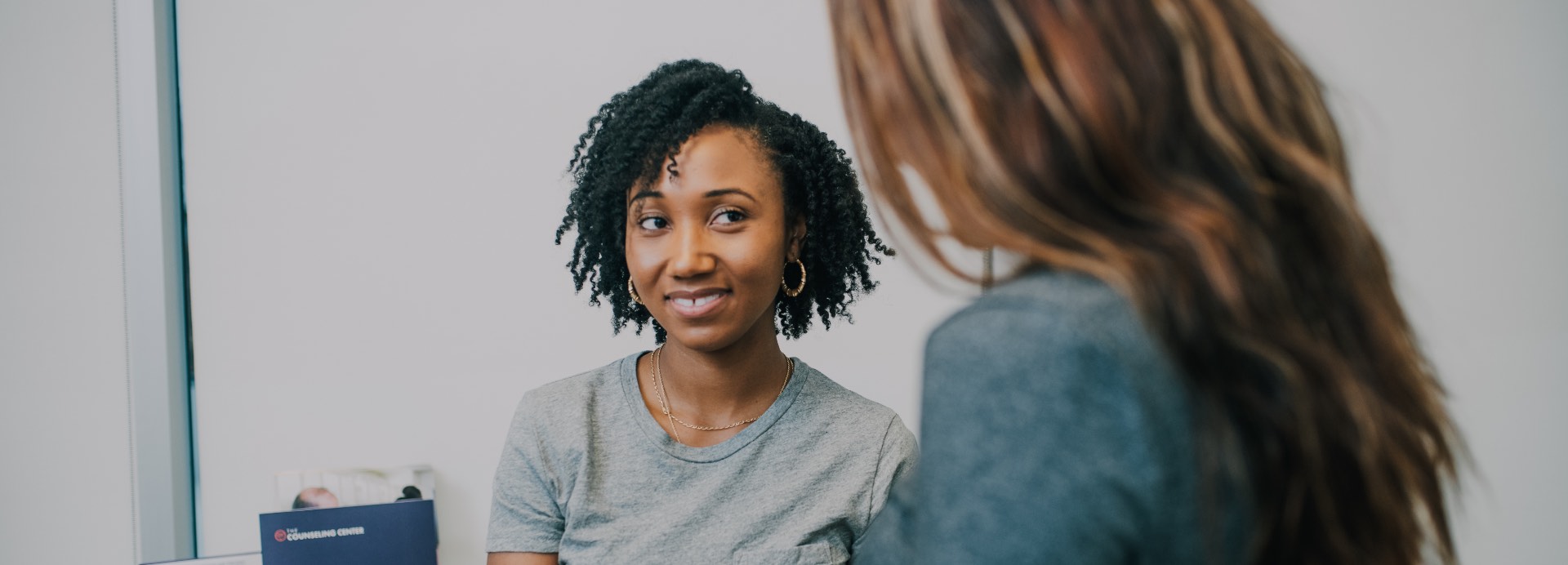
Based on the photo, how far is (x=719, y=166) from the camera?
1.26 meters

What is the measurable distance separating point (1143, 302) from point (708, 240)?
769mm

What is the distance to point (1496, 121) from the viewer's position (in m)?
1.74

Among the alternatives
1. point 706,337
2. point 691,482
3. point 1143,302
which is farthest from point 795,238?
point 1143,302

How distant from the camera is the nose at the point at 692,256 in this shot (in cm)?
122

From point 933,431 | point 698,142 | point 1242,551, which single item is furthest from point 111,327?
point 1242,551

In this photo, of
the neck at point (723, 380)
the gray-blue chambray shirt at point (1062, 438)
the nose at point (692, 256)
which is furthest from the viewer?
the neck at point (723, 380)

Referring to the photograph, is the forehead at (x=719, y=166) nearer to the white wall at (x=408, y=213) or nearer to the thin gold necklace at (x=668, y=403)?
the thin gold necklace at (x=668, y=403)

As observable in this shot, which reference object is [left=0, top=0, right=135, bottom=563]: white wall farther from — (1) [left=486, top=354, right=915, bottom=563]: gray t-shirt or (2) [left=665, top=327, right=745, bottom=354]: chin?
(2) [left=665, top=327, right=745, bottom=354]: chin

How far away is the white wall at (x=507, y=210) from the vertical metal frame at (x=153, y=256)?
0.04 m

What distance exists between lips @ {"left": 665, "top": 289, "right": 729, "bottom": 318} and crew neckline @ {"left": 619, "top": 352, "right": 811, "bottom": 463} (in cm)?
17

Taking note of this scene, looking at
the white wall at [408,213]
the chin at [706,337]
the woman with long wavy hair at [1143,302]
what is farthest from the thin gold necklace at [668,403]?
the woman with long wavy hair at [1143,302]

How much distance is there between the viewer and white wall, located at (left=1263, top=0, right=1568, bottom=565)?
173 centimetres

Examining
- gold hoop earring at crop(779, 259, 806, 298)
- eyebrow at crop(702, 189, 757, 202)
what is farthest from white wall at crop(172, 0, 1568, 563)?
eyebrow at crop(702, 189, 757, 202)

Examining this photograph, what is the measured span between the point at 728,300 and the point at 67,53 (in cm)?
139
